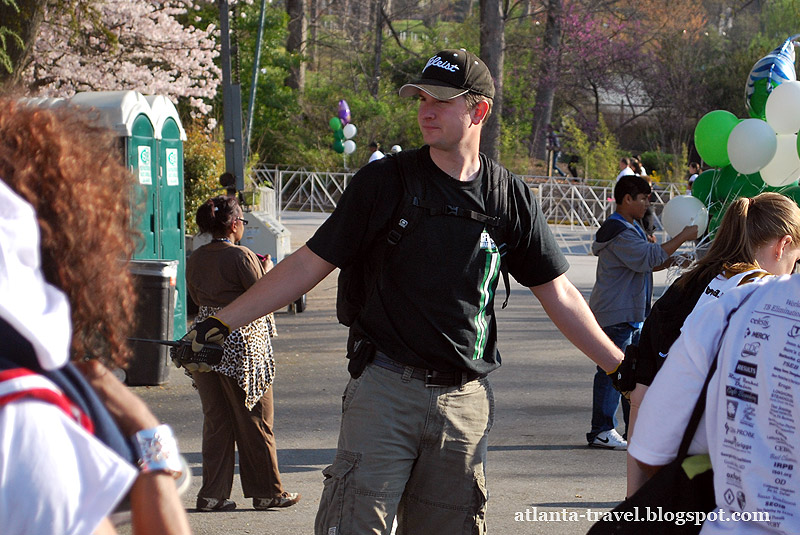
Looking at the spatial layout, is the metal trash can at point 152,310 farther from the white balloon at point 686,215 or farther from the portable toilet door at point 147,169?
the white balloon at point 686,215

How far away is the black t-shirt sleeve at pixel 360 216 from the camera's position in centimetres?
341

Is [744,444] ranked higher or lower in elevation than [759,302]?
lower

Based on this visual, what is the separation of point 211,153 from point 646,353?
12279mm

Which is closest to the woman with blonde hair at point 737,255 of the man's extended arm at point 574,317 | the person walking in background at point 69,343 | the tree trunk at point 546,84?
the man's extended arm at point 574,317

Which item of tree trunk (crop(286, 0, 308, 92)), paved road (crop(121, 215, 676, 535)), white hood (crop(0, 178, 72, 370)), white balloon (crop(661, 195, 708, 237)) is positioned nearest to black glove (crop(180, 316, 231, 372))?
white hood (crop(0, 178, 72, 370))

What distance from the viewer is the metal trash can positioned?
801cm

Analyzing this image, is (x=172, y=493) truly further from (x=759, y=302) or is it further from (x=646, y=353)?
(x=646, y=353)

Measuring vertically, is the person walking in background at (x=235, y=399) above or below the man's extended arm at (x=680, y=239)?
below

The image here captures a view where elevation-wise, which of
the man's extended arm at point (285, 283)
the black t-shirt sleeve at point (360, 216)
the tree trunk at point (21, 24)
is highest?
the tree trunk at point (21, 24)

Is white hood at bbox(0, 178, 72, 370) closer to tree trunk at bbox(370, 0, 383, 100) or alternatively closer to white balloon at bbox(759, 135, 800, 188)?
white balloon at bbox(759, 135, 800, 188)

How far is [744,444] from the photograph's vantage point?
2.15 metres

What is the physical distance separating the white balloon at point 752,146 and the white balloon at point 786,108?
0.08 metres

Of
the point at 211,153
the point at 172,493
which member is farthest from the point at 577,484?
the point at 211,153

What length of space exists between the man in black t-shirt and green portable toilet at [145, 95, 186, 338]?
6509 mm
